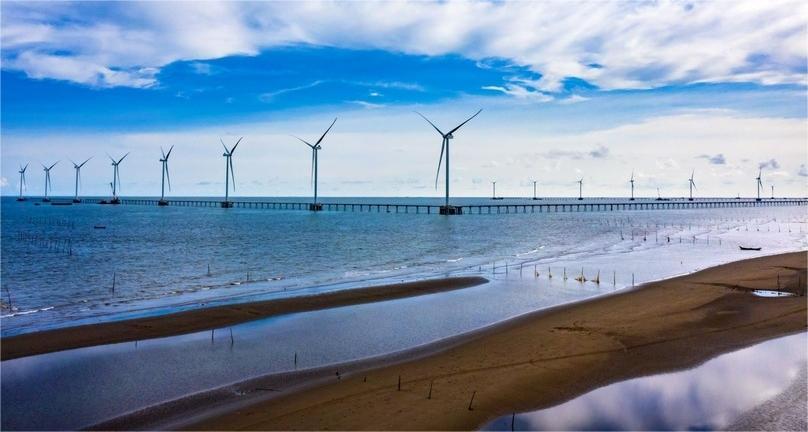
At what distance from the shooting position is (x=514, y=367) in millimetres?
15625

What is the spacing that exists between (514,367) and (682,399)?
4331 millimetres

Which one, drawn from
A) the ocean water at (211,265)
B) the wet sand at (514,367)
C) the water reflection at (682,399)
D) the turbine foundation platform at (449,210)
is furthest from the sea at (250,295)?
the turbine foundation platform at (449,210)

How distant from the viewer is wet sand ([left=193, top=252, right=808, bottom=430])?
1230 cm

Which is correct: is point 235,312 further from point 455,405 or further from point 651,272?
point 651,272

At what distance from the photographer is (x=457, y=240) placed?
234 feet

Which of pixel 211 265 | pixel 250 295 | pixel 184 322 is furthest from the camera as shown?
pixel 211 265

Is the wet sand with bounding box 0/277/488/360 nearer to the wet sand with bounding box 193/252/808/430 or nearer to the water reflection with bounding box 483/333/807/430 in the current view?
the wet sand with bounding box 193/252/808/430

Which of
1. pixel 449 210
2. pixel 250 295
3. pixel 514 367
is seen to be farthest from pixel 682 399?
pixel 449 210

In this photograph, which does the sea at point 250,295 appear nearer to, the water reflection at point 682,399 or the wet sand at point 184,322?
the wet sand at point 184,322

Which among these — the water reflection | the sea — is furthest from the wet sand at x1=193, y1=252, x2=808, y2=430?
the sea

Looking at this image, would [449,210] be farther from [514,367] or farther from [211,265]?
[514,367]

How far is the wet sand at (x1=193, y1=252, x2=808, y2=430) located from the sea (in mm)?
1830

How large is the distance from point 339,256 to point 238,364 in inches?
1378

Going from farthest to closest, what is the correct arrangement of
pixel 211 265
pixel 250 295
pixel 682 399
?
pixel 211 265 < pixel 250 295 < pixel 682 399
